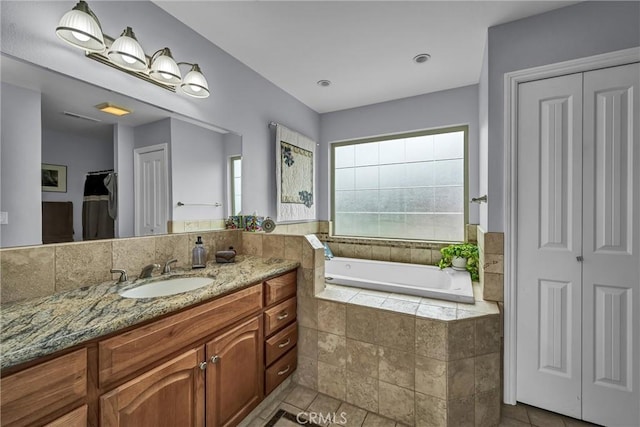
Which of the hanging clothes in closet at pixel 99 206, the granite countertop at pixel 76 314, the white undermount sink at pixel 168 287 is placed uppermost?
the hanging clothes in closet at pixel 99 206

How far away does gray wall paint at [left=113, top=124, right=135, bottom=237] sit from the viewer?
1.45 m

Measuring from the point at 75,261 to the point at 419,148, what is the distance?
3.02 m

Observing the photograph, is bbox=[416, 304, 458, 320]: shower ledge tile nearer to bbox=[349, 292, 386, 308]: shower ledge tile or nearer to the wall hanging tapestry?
bbox=[349, 292, 386, 308]: shower ledge tile

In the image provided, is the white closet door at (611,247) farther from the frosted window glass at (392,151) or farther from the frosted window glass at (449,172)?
the frosted window glass at (392,151)

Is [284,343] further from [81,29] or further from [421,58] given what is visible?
[421,58]

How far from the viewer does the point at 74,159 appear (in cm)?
128

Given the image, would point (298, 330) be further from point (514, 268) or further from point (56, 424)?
point (514, 268)

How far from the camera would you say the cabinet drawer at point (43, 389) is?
69 centimetres

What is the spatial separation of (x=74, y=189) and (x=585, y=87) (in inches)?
110

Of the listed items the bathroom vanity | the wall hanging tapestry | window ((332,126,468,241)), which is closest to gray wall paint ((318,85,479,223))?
window ((332,126,468,241))

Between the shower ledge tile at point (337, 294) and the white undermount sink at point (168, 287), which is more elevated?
the white undermount sink at point (168, 287)

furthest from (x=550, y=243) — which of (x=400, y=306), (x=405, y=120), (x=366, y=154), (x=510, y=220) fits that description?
(x=366, y=154)

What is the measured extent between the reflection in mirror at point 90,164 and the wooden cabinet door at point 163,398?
78 cm

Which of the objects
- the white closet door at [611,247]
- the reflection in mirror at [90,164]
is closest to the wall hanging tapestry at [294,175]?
the reflection in mirror at [90,164]
